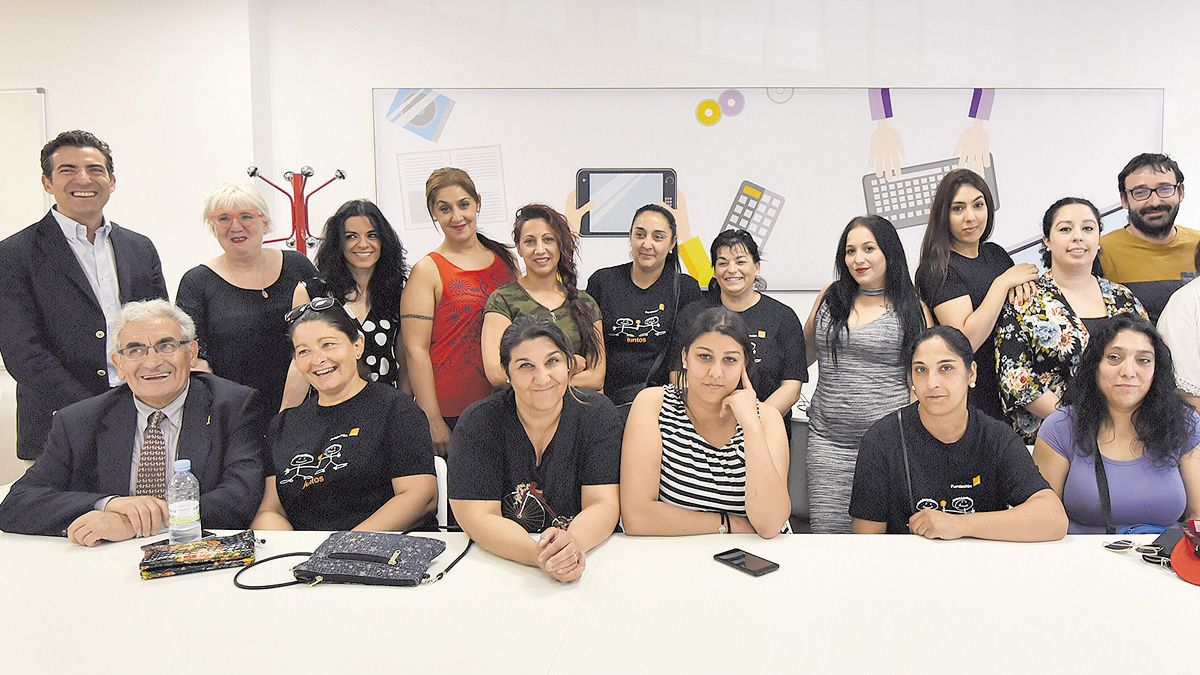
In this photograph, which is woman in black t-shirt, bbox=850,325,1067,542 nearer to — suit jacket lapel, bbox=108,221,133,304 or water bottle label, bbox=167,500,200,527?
water bottle label, bbox=167,500,200,527

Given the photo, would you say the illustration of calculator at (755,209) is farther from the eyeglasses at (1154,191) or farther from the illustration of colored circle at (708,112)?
the eyeglasses at (1154,191)

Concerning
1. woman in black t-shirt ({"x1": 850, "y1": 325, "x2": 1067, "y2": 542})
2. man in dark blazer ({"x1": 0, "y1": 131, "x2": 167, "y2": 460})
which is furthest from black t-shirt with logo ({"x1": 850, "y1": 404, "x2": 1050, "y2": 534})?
man in dark blazer ({"x1": 0, "y1": 131, "x2": 167, "y2": 460})

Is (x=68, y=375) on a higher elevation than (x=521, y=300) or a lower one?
lower

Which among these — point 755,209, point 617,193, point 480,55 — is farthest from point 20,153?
point 755,209

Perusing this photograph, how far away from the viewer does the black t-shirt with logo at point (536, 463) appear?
2.10 metres

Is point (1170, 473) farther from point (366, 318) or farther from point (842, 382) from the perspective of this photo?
point (366, 318)

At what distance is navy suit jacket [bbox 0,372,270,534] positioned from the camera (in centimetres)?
207

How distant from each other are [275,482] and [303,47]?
290 cm

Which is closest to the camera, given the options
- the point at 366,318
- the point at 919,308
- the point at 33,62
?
the point at 919,308

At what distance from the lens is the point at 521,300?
274 centimetres

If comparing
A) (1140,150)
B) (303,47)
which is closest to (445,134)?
(303,47)

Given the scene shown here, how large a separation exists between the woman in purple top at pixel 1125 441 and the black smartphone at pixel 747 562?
0.97 metres

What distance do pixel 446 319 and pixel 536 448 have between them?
2.96ft

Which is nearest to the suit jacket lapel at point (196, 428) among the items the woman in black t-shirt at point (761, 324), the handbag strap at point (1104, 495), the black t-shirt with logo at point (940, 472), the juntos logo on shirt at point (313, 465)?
the juntos logo on shirt at point (313, 465)
